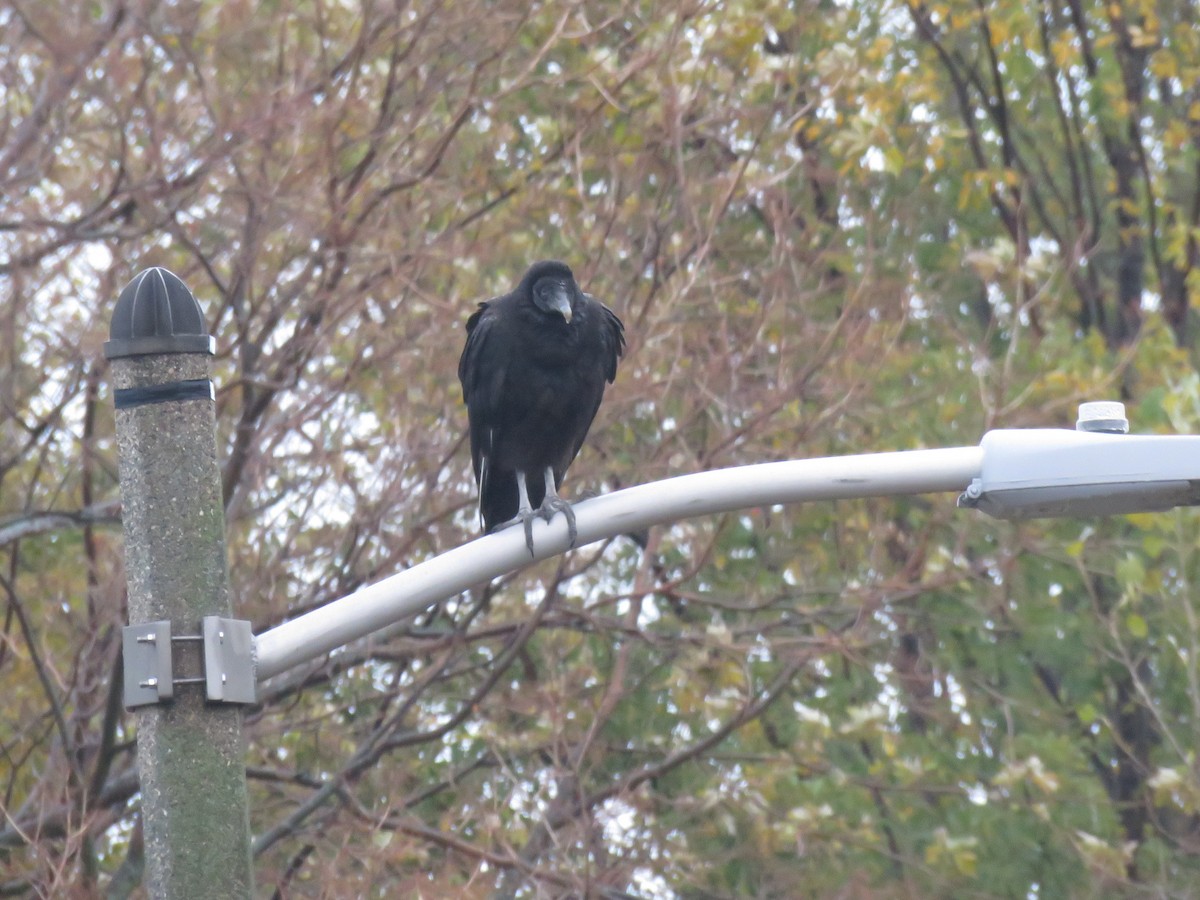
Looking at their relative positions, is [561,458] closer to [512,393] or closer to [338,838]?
[512,393]

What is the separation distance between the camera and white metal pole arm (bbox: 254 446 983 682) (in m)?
3.43

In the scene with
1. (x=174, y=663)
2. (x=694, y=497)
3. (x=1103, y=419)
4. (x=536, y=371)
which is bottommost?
(x=174, y=663)

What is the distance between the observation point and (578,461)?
8.02 metres

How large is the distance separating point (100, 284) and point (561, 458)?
2342 mm

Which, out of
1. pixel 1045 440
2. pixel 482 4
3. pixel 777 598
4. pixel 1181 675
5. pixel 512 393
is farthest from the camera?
pixel 1181 675

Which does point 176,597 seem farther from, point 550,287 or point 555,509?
point 550,287

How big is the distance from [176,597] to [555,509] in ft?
5.37

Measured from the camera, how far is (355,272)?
7.51m

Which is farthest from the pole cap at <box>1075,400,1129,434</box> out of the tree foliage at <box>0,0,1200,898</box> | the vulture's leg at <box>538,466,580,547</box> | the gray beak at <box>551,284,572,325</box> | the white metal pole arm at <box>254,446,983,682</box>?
the tree foliage at <box>0,0,1200,898</box>

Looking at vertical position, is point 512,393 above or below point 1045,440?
above

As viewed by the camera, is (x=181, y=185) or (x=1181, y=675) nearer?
(x=181, y=185)

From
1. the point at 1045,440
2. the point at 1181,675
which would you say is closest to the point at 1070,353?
the point at 1181,675

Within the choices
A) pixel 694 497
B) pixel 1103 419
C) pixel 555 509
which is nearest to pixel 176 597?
pixel 694 497

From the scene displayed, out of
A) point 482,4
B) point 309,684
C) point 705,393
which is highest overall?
point 482,4
